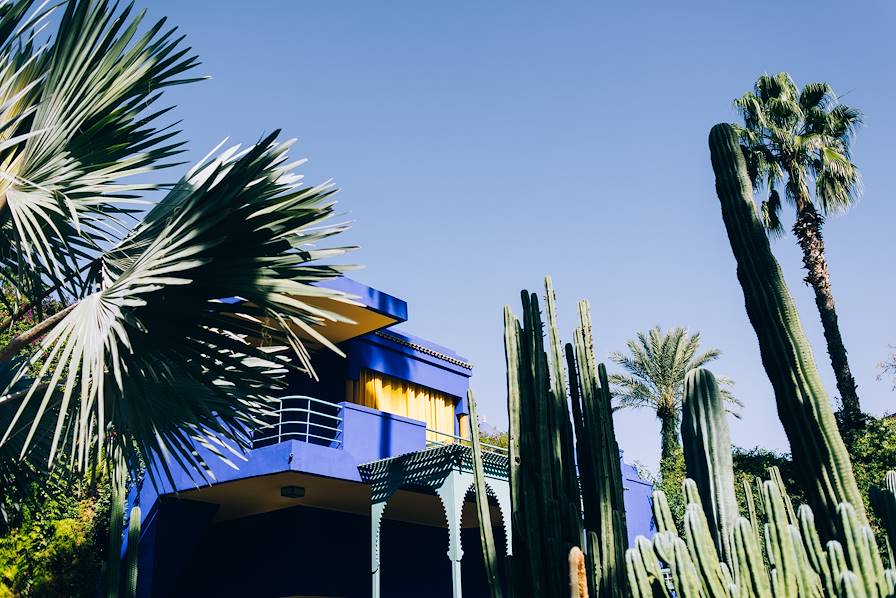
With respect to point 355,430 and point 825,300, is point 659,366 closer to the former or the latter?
point 825,300

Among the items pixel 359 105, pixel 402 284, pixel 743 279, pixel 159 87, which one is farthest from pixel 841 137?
pixel 159 87

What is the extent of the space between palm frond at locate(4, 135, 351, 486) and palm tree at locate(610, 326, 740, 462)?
919 inches

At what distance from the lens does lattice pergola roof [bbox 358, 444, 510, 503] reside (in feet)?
40.1

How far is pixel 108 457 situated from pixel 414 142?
601 centimetres

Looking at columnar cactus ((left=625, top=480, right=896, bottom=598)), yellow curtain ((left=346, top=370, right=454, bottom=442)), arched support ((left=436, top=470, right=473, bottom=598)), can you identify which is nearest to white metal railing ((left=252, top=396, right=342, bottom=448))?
yellow curtain ((left=346, top=370, right=454, bottom=442))

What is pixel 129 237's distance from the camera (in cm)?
758

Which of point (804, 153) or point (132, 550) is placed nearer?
point (132, 550)

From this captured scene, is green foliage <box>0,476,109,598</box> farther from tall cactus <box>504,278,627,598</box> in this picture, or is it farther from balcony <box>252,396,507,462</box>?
tall cactus <box>504,278,627,598</box>

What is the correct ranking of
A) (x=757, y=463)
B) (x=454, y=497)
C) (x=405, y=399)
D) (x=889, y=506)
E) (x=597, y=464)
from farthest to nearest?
(x=757, y=463), (x=405, y=399), (x=454, y=497), (x=597, y=464), (x=889, y=506)

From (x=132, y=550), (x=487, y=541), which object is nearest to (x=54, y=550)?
(x=132, y=550)

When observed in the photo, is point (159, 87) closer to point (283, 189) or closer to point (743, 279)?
point (283, 189)

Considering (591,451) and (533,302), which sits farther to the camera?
(533,302)

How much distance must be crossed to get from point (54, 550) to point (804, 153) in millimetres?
18586

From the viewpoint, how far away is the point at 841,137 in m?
20.3
